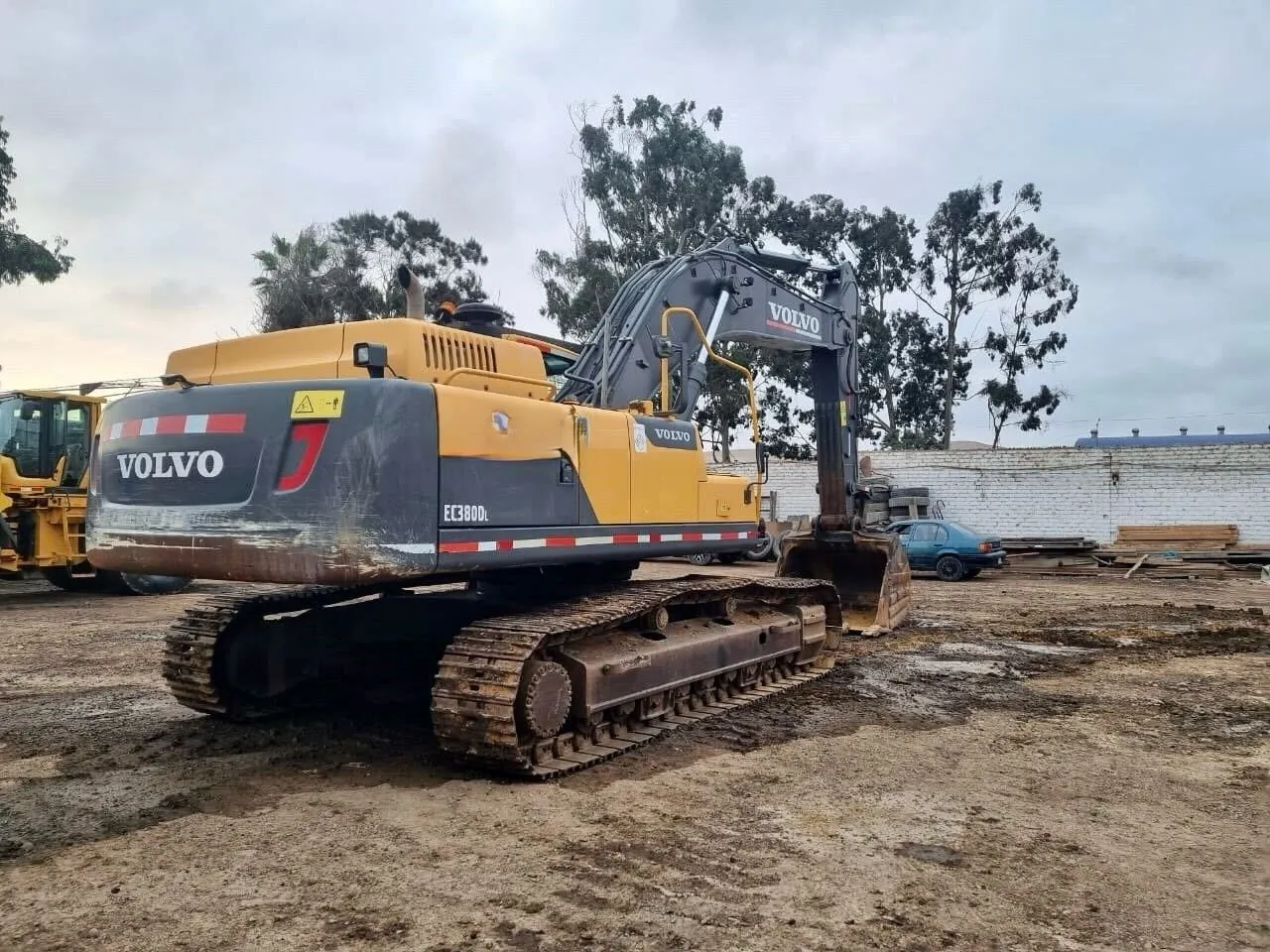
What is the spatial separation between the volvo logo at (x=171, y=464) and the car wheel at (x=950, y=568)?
1695 centimetres

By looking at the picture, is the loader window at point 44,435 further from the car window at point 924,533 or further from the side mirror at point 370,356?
the car window at point 924,533

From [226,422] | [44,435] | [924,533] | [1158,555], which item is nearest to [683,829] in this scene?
[226,422]

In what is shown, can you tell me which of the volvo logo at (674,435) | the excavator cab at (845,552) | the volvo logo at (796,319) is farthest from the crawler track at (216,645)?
the excavator cab at (845,552)

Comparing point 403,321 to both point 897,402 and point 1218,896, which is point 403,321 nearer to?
point 1218,896

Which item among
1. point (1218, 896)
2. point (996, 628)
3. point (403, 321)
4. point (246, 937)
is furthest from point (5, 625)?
point (1218, 896)

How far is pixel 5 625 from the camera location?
11.9 metres

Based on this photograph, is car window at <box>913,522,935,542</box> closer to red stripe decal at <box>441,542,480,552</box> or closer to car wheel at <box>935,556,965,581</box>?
car wheel at <box>935,556,965,581</box>

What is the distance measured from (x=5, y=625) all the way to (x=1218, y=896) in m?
12.5

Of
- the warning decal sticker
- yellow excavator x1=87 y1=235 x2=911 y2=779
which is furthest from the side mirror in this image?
the warning decal sticker

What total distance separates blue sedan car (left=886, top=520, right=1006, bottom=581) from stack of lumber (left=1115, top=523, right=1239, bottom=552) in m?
4.53

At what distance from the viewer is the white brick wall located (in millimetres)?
22984

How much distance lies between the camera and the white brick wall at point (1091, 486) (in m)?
23.0

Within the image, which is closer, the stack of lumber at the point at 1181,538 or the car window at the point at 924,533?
the car window at the point at 924,533

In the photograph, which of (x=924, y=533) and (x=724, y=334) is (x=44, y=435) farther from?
(x=924, y=533)
